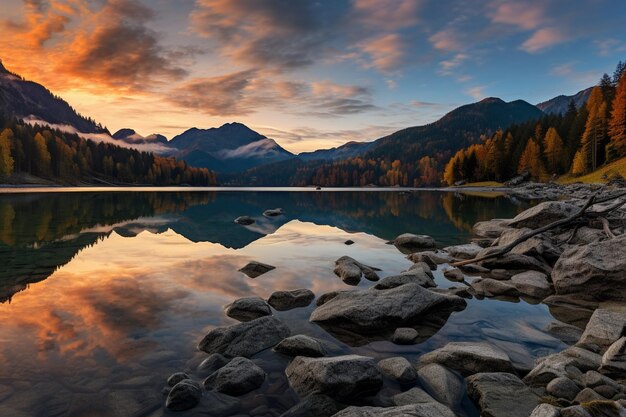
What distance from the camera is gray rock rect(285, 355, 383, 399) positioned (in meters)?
7.29

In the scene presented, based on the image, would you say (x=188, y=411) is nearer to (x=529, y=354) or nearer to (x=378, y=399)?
(x=378, y=399)

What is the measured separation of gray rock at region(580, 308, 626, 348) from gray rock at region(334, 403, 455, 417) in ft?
20.0

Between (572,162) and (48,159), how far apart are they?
198116mm

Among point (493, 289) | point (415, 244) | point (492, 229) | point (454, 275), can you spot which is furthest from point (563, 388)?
point (492, 229)

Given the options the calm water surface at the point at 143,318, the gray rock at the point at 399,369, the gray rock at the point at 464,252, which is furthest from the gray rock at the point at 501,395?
the gray rock at the point at 464,252

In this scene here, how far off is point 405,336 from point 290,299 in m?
4.83

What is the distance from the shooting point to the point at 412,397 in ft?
23.2

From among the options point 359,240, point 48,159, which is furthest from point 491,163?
point 48,159

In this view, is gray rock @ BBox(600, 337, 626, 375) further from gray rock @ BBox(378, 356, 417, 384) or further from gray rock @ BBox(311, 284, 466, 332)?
gray rock @ BBox(311, 284, 466, 332)

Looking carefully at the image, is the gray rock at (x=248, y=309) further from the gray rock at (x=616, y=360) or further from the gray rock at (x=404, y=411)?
the gray rock at (x=616, y=360)

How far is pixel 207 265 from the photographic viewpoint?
19469 millimetres

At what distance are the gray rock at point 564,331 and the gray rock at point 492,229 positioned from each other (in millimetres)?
19433

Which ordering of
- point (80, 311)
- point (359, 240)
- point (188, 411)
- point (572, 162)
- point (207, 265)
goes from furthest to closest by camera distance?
point (572, 162) < point (359, 240) < point (207, 265) < point (80, 311) < point (188, 411)

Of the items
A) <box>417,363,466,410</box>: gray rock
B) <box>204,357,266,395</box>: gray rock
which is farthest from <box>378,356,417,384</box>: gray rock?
<box>204,357,266,395</box>: gray rock
